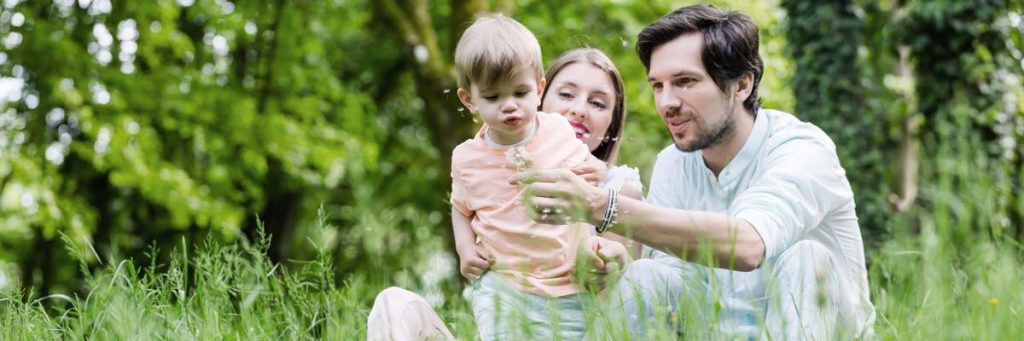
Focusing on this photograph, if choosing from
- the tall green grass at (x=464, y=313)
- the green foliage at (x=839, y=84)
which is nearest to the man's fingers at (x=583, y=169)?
the tall green grass at (x=464, y=313)

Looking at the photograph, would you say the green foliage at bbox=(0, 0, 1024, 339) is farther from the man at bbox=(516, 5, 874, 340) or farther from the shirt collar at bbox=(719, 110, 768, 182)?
the shirt collar at bbox=(719, 110, 768, 182)

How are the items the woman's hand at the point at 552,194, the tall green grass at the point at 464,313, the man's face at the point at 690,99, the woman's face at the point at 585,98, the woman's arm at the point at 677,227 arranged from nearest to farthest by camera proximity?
the tall green grass at the point at 464,313 → the woman's hand at the point at 552,194 → the woman's arm at the point at 677,227 → the man's face at the point at 690,99 → the woman's face at the point at 585,98

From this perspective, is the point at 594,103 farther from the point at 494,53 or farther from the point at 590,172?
the point at 494,53

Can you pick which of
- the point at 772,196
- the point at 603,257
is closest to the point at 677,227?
the point at 603,257

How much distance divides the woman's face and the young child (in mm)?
528

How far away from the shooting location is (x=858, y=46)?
8984 millimetres

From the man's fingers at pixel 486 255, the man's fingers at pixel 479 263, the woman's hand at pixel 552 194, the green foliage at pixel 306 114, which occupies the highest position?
the woman's hand at pixel 552 194

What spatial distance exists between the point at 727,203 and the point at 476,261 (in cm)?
86

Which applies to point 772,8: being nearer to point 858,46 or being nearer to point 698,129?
point 858,46

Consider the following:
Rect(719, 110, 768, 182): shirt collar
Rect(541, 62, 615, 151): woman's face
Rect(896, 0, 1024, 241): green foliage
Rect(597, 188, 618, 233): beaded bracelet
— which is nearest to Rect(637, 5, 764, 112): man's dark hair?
Rect(719, 110, 768, 182): shirt collar

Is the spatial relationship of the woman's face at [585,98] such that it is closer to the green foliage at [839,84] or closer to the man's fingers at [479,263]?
the man's fingers at [479,263]

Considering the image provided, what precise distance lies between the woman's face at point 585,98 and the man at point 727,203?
0.59 feet

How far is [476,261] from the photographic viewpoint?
2.90 m

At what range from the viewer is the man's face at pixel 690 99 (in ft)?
10.7
